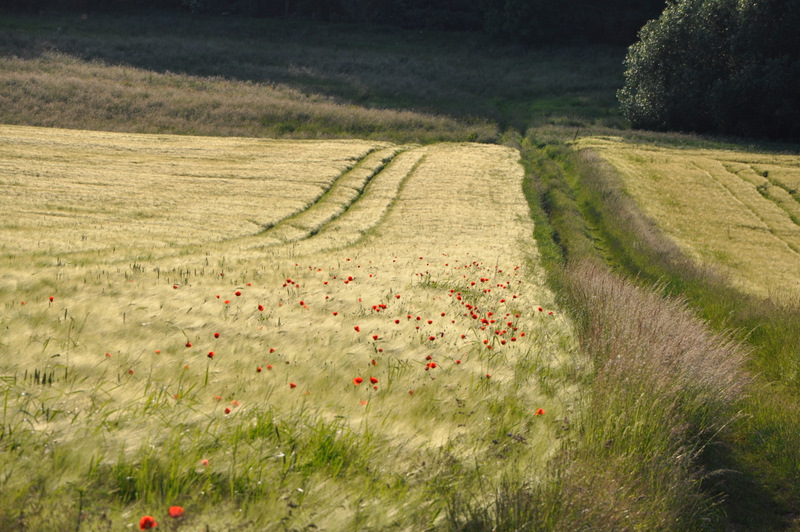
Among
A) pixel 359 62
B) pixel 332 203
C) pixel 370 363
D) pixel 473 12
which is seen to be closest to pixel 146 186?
pixel 332 203

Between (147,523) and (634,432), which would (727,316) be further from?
(147,523)

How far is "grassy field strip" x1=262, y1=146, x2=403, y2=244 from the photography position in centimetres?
2352

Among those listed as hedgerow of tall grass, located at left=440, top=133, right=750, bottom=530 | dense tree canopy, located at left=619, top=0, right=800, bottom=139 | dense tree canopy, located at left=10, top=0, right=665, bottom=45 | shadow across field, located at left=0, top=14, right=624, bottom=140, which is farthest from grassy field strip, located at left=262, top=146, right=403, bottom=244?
dense tree canopy, located at left=10, top=0, right=665, bottom=45

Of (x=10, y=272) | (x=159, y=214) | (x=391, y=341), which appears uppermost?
(x=391, y=341)

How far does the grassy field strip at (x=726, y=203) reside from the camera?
77.7 feet

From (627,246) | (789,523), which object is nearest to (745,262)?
(627,246)

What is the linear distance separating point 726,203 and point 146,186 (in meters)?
28.2

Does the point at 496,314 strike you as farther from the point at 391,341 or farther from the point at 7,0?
the point at 7,0

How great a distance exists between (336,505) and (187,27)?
3685 inches

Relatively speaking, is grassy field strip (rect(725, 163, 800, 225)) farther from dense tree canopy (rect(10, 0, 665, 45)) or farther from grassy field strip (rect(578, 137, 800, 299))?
dense tree canopy (rect(10, 0, 665, 45))

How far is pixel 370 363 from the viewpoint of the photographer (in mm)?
7223

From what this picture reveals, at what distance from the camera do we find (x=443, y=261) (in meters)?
18.1

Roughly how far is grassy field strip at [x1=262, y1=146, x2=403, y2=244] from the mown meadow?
21 centimetres

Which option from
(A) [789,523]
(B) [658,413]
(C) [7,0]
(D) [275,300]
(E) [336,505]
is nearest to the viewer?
(E) [336,505]
